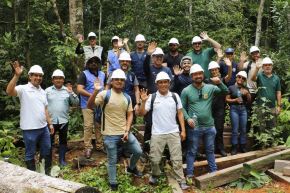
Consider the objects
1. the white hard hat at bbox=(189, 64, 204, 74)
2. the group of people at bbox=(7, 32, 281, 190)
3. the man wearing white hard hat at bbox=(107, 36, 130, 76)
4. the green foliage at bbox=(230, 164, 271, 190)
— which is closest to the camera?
the group of people at bbox=(7, 32, 281, 190)

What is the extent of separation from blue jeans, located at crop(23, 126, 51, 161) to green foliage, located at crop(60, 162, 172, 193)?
0.79 meters

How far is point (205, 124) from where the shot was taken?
735 cm

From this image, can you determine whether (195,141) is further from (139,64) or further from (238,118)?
(139,64)

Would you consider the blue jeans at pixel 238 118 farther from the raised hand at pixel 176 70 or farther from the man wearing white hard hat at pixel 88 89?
the man wearing white hard hat at pixel 88 89

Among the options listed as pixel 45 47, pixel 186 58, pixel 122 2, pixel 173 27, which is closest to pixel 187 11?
pixel 173 27

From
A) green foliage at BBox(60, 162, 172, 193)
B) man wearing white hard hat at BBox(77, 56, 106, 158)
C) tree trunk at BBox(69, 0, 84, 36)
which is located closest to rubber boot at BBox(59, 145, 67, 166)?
green foliage at BBox(60, 162, 172, 193)

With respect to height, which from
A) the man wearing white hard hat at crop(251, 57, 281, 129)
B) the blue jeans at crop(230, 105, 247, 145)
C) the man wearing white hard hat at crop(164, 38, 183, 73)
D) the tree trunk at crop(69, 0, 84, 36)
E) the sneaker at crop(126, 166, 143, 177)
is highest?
the tree trunk at crop(69, 0, 84, 36)

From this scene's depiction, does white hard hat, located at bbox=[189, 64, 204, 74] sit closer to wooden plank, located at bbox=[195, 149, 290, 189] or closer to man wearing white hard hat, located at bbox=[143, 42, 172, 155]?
man wearing white hard hat, located at bbox=[143, 42, 172, 155]

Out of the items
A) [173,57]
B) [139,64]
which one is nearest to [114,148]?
[139,64]

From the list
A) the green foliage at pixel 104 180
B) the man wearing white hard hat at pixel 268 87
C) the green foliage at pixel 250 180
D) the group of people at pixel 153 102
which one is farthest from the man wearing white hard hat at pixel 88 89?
the man wearing white hard hat at pixel 268 87

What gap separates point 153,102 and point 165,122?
0.43 metres

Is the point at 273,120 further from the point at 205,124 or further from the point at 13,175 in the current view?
A: the point at 13,175

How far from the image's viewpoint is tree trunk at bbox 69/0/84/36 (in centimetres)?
1081

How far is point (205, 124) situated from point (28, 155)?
11.1 ft
